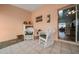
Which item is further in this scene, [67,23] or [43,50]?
[67,23]

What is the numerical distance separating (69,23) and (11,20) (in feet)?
12.7

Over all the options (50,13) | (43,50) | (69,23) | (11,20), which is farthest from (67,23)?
(11,20)

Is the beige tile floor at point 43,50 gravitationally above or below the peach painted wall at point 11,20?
below

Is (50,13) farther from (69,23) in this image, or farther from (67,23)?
(69,23)

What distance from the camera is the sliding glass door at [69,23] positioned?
14.6 feet

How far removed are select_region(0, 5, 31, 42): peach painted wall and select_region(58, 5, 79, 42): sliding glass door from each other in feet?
10.9

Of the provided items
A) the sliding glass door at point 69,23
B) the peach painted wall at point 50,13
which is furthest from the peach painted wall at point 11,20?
the sliding glass door at point 69,23

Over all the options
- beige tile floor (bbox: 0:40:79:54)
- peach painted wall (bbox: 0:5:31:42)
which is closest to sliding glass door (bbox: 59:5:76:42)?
beige tile floor (bbox: 0:40:79:54)

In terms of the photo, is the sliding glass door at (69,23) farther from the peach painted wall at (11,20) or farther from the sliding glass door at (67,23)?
the peach painted wall at (11,20)

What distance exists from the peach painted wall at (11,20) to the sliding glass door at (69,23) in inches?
131

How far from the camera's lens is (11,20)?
6.80m

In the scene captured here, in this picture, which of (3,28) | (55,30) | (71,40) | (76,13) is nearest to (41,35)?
(55,30)
